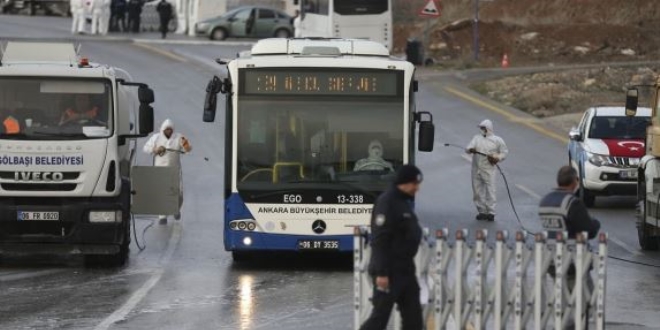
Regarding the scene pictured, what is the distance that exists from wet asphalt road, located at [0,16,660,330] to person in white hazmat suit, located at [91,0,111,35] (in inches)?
1053

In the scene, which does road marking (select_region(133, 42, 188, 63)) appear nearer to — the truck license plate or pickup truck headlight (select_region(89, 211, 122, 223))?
the truck license plate

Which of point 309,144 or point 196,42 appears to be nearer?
point 309,144

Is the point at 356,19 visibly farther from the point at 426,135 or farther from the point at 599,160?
the point at 426,135

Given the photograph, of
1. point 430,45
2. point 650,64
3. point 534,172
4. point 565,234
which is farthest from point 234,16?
point 565,234

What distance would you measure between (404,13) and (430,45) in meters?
17.0

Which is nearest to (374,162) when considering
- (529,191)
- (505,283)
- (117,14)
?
(505,283)

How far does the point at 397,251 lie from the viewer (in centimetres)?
1320

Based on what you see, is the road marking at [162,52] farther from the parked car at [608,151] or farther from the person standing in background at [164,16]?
the parked car at [608,151]

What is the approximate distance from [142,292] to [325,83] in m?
4.03

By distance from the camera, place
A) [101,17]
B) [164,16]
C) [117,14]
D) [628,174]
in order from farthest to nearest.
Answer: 1. [117,14]
2. [101,17]
3. [164,16]
4. [628,174]

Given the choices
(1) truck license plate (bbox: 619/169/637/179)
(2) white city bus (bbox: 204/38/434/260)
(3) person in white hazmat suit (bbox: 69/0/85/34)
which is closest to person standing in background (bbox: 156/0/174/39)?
(3) person in white hazmat suit (bbox: 69/0/85/34)

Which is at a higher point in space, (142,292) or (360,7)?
(360,7)

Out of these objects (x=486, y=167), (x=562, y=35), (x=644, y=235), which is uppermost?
(x=562, y=35)

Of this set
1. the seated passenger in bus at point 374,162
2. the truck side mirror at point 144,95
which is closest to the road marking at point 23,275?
the truck side mirror at point 144,95
